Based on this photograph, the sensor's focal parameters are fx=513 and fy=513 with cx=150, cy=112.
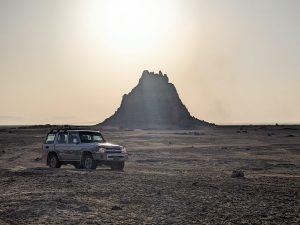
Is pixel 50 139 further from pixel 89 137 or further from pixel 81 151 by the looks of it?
pixel 81 151

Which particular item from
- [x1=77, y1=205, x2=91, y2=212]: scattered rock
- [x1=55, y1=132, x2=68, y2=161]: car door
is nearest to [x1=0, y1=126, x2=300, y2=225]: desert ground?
[x1=77, y1=205, x2=91, y2=212]: scattered rock

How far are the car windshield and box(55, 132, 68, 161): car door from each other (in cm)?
99

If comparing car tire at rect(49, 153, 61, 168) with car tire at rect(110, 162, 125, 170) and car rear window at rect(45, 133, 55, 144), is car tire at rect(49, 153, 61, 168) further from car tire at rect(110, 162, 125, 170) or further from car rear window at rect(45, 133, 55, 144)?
car tire at rect(110, 162, 125, 170)

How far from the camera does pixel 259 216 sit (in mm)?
12930

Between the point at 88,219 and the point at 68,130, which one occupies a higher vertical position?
the point at 68,130

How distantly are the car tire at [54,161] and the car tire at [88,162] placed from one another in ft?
6.67

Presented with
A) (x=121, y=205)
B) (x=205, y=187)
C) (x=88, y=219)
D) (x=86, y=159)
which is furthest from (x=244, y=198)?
(x=86, y=159)

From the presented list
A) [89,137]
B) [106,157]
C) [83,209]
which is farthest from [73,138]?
[83,209]

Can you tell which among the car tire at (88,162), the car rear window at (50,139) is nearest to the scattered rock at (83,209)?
the car tire at (88,162)

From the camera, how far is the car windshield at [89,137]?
2797 centimetres

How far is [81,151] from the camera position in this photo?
89.6 feet

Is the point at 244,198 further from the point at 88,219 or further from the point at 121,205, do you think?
the point at 88,219

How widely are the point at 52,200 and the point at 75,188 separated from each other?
3.13m

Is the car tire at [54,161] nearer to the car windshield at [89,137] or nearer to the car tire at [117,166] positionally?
the car windshield at [89,137]
